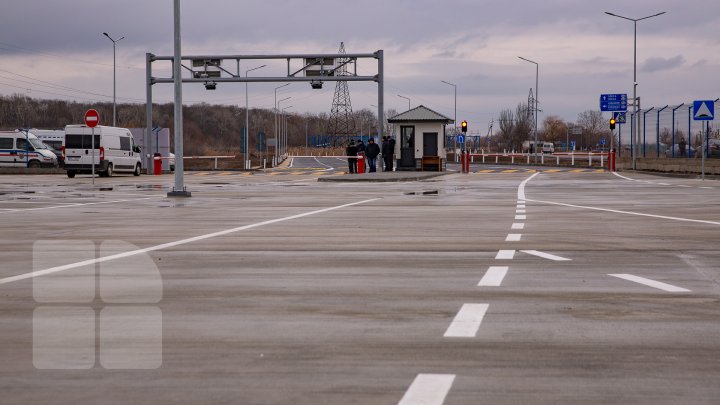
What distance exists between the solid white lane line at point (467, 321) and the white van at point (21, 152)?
179ft

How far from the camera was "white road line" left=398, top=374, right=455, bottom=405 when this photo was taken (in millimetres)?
4398

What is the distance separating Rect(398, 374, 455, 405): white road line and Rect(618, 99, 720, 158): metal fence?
41.5 m

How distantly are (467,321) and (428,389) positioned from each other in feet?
6.09

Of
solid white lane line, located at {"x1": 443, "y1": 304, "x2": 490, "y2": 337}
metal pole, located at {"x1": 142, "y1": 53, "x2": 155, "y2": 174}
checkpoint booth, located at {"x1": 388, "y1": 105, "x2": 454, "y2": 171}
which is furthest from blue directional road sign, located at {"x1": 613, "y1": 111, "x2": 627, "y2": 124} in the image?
solid white lane line, located at {"x1": 443, "y1": 304, "x2": 490, "y2": 337}

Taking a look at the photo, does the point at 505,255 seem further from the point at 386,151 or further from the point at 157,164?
the point at 157,164

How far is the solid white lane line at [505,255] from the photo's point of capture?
34.3ft

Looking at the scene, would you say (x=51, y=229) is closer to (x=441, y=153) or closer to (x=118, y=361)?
(x=118, y=361)

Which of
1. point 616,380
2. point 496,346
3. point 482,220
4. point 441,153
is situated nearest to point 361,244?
point 482,220

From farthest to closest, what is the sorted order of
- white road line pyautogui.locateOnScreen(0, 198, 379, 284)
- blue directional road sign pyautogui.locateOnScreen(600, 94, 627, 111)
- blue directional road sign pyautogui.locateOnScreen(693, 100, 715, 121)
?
1. blue directional road sign pyautogui.locateOnScreen(600, 94, 627, 111)
2. blue directional road sign pyautogui.locateOnScreen(693, 100, 715, 121)
3. white road line pyautogui.locateOnScreen(0, 198, 379, 284)

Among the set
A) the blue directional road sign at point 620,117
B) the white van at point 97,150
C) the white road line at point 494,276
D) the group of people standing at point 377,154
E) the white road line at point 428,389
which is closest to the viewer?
the white road line at point 428,389

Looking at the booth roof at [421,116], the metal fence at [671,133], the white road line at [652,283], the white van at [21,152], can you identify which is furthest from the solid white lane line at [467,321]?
the white van at [21,152]

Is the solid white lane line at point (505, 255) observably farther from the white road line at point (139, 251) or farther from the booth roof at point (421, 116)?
the booth roof at point (421, 116)

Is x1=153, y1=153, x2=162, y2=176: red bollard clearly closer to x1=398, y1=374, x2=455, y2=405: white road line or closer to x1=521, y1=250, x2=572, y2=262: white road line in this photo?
x1=521, y1=250, x2=572, y2=262: white road line

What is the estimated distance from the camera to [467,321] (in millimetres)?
6430
